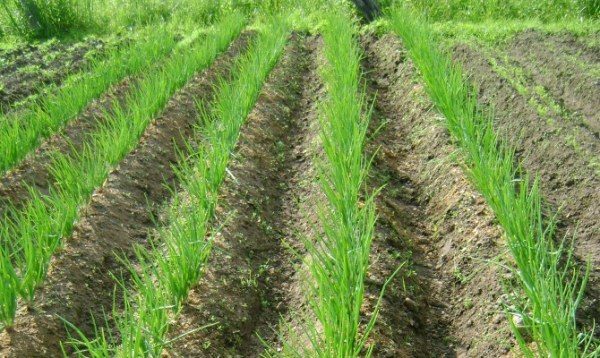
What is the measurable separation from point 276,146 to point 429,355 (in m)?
2.04

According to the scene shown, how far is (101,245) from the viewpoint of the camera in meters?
3.39

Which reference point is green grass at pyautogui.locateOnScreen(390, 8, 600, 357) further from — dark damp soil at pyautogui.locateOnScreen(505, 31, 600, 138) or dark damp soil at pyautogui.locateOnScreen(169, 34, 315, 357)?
dark damp soil at pyautogui.locateOnScreen(169, 34, 315, 357)

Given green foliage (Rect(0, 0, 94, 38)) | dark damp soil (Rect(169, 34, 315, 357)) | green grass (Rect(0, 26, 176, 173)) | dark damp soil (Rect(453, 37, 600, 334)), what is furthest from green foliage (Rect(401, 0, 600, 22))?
green foliage (Rect(0, 0, 94, 38))

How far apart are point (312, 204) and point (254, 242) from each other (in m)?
0.43

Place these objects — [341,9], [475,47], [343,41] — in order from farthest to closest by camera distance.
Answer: [341,9] < [475,47] < [343,41]

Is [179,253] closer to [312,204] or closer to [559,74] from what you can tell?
[312,204]

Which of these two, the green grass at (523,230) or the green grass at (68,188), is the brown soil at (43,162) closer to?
the green grass at (68,188)

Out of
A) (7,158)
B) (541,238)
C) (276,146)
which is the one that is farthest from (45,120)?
(541,238)

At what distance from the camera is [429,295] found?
312cm

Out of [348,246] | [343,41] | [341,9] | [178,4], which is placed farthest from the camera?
[178,4]

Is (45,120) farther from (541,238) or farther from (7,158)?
(541,238)

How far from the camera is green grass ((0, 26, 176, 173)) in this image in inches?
161

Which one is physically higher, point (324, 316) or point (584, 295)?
point (324, 316)

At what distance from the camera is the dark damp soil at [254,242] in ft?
9.41
